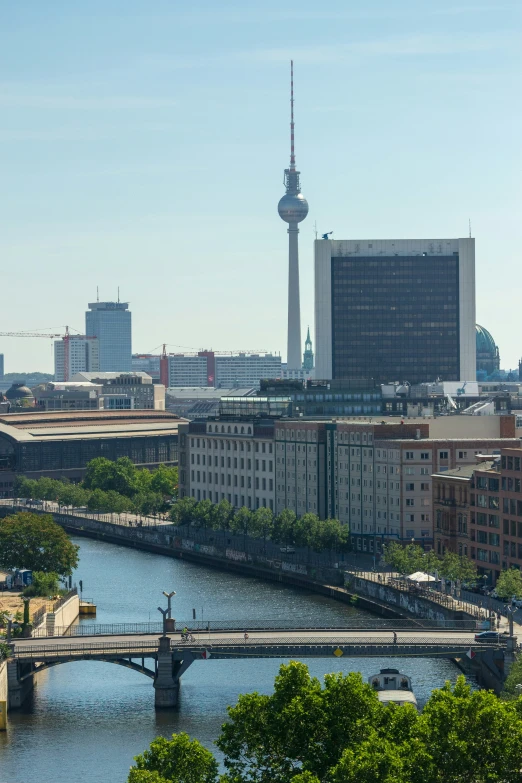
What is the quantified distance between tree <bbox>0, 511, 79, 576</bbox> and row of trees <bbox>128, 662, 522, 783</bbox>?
79811 mm

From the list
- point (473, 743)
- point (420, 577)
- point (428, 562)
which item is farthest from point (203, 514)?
point (473, 743)

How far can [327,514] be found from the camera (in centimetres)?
18025

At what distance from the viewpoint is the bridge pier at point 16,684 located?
338ft

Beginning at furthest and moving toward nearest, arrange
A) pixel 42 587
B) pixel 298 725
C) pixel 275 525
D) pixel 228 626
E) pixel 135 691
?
pixel 275 525 → pixel 42 587 → pixel 228 626 → pixel 135 691 → pixel 298 725

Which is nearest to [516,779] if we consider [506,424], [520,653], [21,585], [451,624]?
[520,653]

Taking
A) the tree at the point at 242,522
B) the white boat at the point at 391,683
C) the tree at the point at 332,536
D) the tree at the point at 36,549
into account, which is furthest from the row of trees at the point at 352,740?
the tree at the point at 242,522

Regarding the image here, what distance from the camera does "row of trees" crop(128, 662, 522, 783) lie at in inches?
2574

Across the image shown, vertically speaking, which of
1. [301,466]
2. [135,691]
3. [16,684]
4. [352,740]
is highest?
[301,466]

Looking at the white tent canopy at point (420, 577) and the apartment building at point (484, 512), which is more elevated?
the apartment building at point (484, 512)

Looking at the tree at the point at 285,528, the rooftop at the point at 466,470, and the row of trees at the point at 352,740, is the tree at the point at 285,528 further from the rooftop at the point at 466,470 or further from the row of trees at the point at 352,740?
the row of trees at the point at 352,740

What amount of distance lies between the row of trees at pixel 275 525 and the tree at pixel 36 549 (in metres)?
23.4

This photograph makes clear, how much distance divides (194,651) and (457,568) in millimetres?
35250

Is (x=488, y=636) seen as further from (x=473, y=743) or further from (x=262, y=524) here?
(x=262, y=524)

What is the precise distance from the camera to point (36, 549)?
15200 cm
